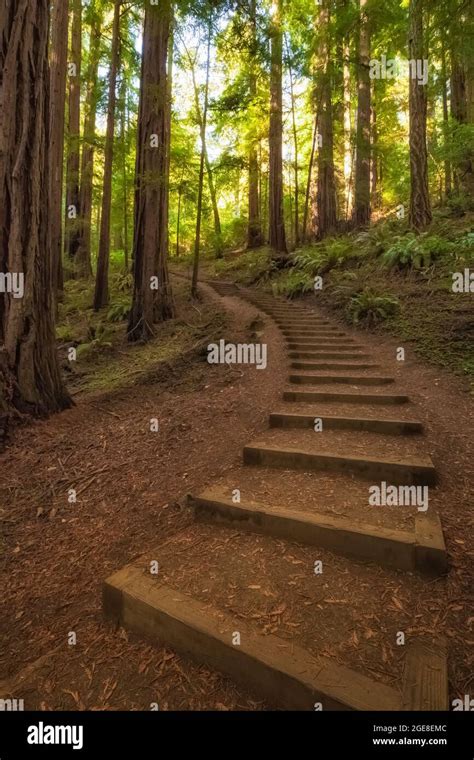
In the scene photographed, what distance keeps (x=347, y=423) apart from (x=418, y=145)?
863 cm

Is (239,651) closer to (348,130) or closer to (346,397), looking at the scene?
(346,397)

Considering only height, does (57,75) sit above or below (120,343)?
above

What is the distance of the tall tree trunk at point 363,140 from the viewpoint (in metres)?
12.9

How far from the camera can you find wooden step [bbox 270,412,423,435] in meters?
4.12

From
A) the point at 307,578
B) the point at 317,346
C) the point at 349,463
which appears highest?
the point at 317,346

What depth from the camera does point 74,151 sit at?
41.8ft

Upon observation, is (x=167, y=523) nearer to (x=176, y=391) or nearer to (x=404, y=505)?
(x=404, y=505)

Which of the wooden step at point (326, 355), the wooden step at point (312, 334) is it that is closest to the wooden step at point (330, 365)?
the wooden step at point (326, 355)

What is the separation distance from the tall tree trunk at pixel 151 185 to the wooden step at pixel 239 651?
651 centimetres

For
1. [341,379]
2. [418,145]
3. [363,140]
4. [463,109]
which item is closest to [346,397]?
[341,379]

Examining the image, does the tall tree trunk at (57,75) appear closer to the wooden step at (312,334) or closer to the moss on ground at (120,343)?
the moss on ground at (120,343)

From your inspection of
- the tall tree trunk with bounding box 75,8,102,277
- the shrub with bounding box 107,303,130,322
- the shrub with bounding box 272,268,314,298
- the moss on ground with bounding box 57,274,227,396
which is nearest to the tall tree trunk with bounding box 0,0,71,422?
the moss on ground with bounding box 57,274,227,396
